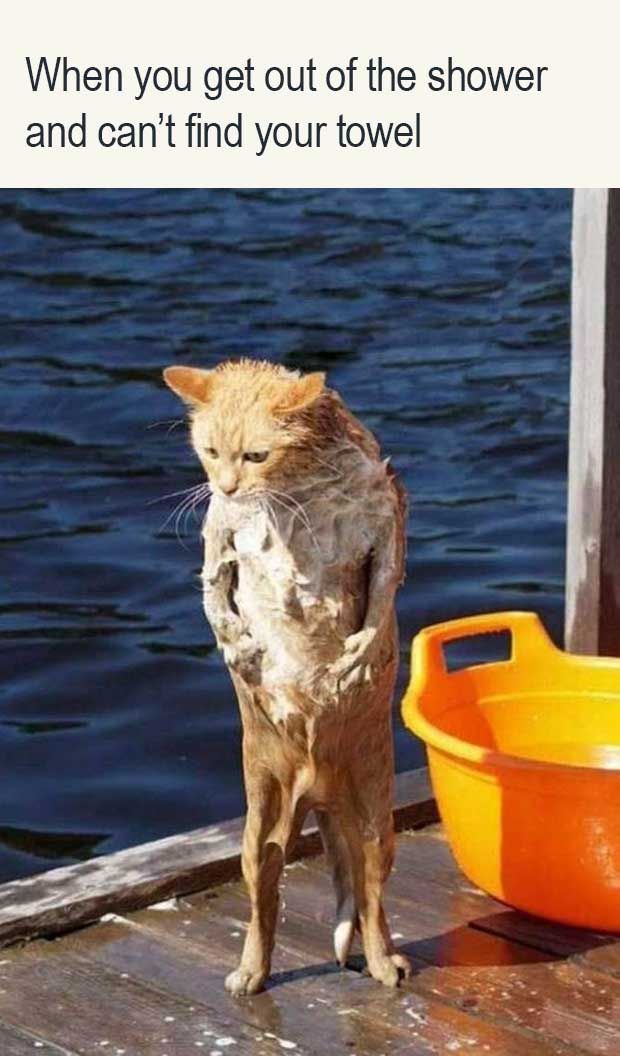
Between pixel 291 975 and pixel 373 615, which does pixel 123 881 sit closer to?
pixel 291 975

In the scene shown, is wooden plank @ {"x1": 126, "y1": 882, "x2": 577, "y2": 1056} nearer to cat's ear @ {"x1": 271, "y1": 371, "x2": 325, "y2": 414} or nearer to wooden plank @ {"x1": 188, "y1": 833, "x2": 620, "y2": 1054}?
wooden plank @ {"x1": 188, "y1": 833, "x2": 620, "y2": 1054}

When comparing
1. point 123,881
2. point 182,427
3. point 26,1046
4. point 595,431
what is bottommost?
point 26,1046

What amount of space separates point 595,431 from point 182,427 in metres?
5.17

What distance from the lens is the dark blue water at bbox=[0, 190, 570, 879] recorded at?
694 centimetres

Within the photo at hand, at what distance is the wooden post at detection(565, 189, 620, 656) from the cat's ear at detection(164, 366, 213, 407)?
1367 millimetres

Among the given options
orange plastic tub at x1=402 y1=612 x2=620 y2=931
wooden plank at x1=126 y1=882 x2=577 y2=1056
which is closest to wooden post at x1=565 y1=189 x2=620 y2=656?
orange plastic tub at x1=402 y1=612 x2=620 y2=931

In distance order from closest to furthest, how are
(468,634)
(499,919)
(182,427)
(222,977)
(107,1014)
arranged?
1. (107,1014)
2. (222,977)
3. (499,919)
4. (468,634)
5. (182,427)

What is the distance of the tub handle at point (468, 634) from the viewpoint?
15.2ft

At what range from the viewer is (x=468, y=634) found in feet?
15.7

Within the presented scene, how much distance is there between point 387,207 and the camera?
13.2m

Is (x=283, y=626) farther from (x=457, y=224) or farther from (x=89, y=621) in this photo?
(x=457, y=224)

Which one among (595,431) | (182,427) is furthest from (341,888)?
(182,427)

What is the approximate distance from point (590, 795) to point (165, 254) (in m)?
8.74
